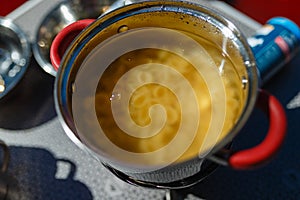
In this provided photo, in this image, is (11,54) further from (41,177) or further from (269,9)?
(269,9)

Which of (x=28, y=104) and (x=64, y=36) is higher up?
(x=64, y=36)

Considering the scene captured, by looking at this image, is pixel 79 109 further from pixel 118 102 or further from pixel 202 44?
pixel 202 44

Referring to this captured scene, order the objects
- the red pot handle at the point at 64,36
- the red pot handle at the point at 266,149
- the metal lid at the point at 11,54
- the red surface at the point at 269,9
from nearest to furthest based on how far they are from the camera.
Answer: the red pot handle at the point at 266,149, the red pot handle at the point at 64,36, the metal lid at the point at 11,54, the red surface at the point at 269,9

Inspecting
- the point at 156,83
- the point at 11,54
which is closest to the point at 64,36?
the point at 156,83

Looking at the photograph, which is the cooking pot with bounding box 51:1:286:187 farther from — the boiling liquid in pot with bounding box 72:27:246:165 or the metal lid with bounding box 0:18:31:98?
the metal lid with bounding box 0:18:31:98

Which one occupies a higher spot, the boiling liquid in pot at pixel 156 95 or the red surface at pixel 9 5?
the boiling liquid in pot at pixel 156 95

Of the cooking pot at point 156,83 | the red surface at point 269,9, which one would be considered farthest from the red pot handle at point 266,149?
the red surface at point 269,9

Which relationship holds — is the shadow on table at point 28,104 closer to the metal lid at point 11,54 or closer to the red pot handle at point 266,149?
the metal lid at point 11,54
